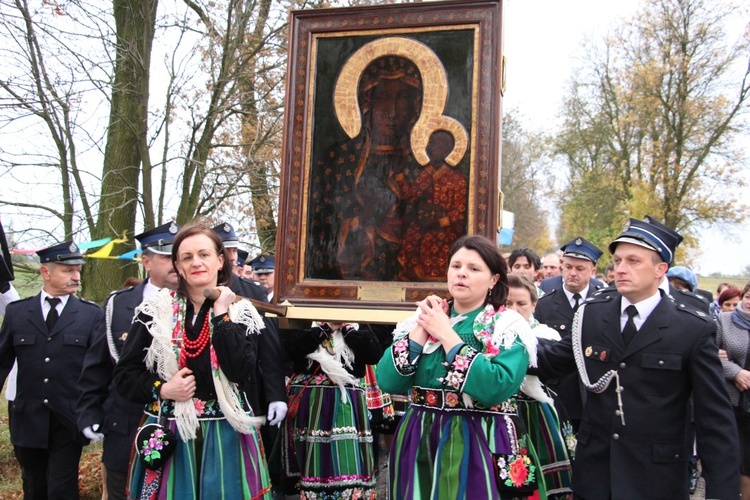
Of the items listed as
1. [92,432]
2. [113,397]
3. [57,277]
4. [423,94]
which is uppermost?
[423,94]

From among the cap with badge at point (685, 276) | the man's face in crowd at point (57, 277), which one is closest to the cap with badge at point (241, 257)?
the man's face in crowd at point (57, 277)

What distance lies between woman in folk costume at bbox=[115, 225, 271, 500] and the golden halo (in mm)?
1413

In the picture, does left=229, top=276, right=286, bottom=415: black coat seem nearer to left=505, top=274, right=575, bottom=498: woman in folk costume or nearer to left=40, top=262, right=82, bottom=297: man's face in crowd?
left=505, top=274, right=575, bottom=498: woman in folk costume

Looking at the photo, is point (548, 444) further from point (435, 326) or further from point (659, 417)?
point (435, 326)

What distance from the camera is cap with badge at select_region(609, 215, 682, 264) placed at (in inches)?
137

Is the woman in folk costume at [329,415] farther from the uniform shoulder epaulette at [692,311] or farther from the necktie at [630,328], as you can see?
the uniform shoulder epaulette at [692,311]

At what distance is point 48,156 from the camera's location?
369 inches

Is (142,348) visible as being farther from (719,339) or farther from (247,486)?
(719,339)

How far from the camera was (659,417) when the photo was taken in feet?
10.8

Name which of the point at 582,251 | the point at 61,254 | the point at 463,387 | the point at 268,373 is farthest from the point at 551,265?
the point at 463,387

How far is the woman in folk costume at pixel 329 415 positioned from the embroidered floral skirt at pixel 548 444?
4.25ft

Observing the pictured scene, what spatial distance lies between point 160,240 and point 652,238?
10.3ft

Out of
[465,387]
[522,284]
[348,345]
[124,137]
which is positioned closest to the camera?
[465,387]

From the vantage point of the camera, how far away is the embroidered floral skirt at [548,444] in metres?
4.34
